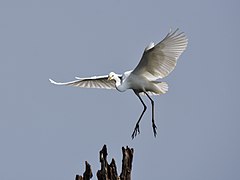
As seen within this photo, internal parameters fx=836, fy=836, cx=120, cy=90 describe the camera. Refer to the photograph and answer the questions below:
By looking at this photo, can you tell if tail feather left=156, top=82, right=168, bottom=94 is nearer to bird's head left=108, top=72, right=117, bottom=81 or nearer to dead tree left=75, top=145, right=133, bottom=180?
bird's head left=108, top=72, right=117, bottom=81

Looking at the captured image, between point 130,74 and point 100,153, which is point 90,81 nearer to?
point 130,74

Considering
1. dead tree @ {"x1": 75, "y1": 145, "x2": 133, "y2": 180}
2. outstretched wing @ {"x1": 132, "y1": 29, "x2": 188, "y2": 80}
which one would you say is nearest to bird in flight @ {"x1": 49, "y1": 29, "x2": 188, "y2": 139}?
outstretched wing @ {"x1": 132, "y1": 29, "x2": 188, "y2": 80}

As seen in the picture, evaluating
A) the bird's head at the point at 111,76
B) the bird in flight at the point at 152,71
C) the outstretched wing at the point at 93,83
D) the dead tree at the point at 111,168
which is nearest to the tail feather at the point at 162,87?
the bird in flight at the point at 152,71

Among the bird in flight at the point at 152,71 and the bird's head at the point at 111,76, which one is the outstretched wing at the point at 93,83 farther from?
the bird's head at the point at 111,76

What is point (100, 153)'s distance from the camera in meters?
10.4

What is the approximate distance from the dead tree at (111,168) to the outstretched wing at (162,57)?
11.6ft

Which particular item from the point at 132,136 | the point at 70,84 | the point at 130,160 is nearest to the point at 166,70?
the point at 132,136

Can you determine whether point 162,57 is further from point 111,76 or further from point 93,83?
point 93,83

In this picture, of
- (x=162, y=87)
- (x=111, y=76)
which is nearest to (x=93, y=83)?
(x=111, y=76)

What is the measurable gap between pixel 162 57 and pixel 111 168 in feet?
14.9

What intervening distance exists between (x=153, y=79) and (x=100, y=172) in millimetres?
5144

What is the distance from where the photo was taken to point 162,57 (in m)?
14.5

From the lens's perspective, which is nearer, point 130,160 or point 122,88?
point 130,160

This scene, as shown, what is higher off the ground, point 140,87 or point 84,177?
point 140,87
